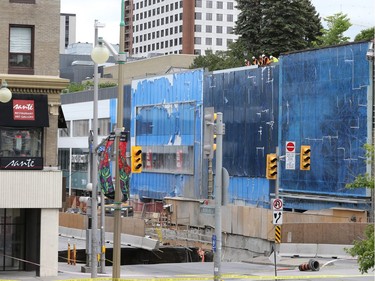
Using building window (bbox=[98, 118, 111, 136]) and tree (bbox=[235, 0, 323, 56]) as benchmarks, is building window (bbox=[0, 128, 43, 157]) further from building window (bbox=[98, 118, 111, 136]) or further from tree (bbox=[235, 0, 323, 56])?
tree (bbox=[235, 0, 323, 56])

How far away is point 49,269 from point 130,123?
155ft

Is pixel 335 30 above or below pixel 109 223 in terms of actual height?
above

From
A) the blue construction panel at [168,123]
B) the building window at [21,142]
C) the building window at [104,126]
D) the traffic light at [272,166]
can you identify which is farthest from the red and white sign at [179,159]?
the building window at [21,142]

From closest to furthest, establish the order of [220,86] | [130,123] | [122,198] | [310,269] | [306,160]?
1. [122,198]
2. [310,269]
3. [306,160]
4. [220,86]
5. [130,123]

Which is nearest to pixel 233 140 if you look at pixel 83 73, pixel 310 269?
pixel 310 269

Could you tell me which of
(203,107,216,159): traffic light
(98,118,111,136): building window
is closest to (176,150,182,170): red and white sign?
(98,118,111,136): building window

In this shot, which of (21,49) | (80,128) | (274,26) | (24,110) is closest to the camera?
(24,110)

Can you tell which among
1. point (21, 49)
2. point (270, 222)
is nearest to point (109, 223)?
point (270, 222)

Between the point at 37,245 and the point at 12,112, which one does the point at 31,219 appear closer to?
the point at 37,245

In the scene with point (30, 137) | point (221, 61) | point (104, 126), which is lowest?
point (30, 137)

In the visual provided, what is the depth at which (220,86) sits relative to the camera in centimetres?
7106

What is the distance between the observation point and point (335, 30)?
4289 inches

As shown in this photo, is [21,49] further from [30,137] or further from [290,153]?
[290,153]

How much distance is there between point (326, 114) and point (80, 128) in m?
41.9
